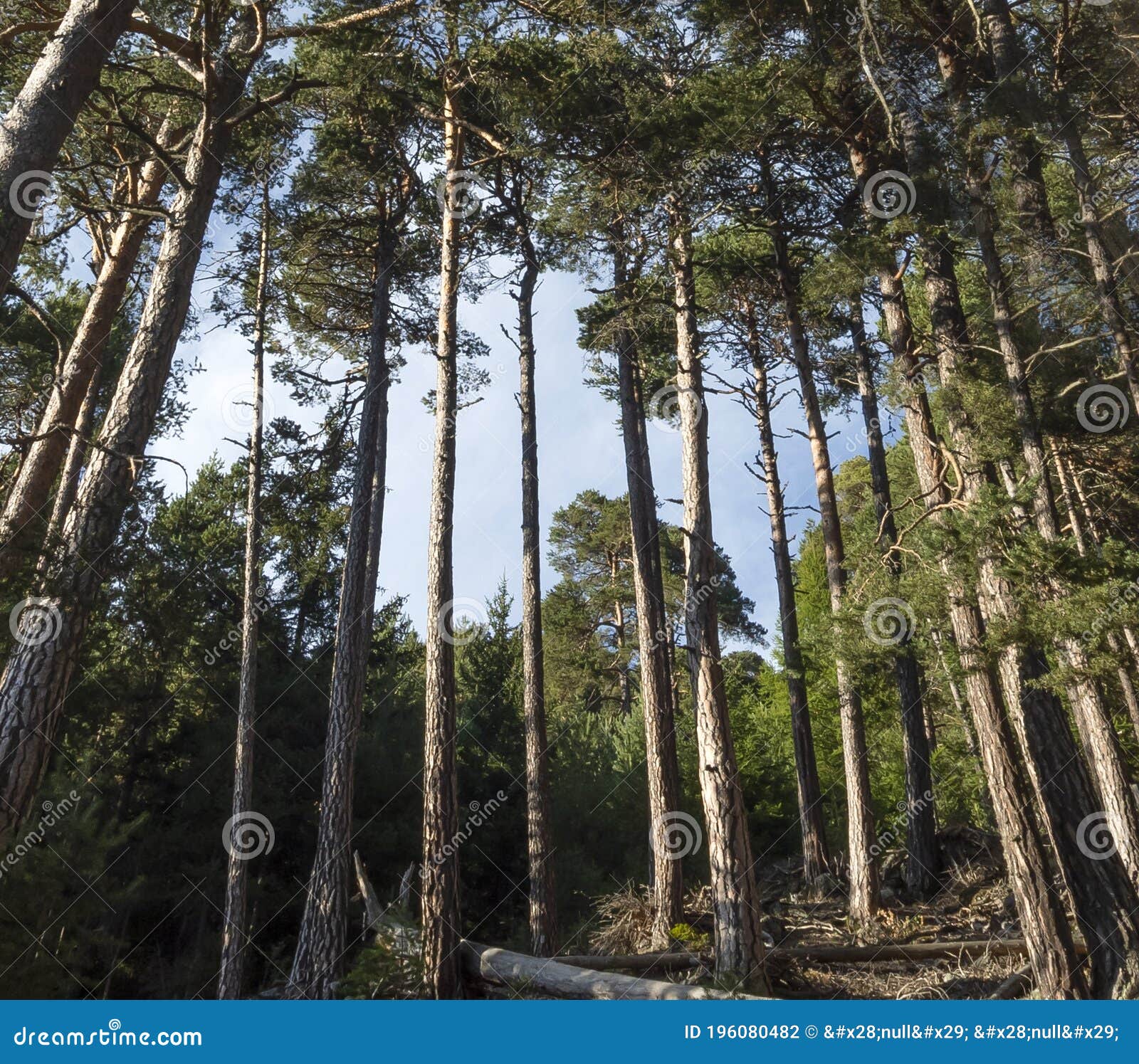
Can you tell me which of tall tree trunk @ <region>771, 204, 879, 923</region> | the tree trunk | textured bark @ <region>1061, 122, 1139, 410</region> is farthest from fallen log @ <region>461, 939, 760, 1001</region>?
textured bark @ <region>1061, 122, 1139, 410</region>

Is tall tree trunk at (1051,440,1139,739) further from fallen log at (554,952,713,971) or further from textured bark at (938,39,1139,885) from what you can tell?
fallen log at (554,952,713,971)

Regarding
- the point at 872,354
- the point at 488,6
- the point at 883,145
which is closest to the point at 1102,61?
the point at 883,145

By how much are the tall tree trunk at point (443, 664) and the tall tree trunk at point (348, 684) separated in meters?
1.59

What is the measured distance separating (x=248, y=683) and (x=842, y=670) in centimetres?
897

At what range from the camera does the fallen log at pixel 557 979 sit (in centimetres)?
731

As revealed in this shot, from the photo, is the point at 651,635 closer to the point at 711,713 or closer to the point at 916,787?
the point at 711,713

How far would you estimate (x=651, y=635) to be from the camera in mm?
12367

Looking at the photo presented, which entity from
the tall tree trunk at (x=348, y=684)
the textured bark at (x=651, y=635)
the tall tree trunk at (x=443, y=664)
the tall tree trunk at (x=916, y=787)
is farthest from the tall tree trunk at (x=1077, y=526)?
the tall tree trunk at (x=348, y=684)

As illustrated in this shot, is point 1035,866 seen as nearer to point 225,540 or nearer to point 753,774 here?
point 753,774

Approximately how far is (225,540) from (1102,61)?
1725 cm

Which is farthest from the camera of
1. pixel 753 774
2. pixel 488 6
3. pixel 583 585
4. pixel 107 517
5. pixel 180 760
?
pixel 583 585

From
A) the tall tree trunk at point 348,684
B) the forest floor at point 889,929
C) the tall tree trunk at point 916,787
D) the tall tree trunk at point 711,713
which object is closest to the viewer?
the tall tree trunk at point 711,713

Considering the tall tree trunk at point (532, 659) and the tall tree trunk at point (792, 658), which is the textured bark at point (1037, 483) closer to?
the tall tree trunk at point (792, 658)

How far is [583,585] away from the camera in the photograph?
2488 centimetres
